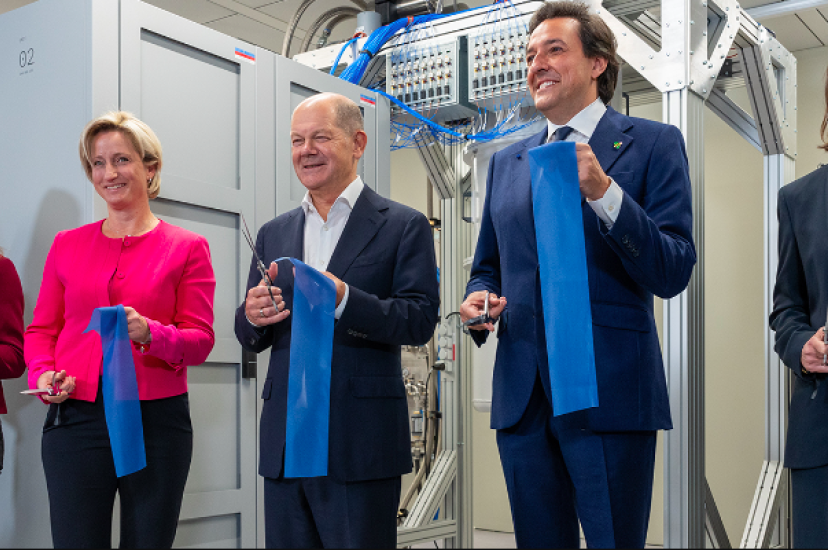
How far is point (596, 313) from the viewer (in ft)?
5.34

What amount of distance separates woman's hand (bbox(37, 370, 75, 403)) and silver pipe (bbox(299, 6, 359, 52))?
8.30 feet

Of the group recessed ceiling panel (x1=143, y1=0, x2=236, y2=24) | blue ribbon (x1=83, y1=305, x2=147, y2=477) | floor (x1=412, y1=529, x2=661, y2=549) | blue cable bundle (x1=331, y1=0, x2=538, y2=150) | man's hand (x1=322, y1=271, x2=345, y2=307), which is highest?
recessed ceiling panel (x1=143, y1=0, x2=236, y2=24)

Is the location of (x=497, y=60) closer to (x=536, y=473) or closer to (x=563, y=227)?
(x=563, y=227)

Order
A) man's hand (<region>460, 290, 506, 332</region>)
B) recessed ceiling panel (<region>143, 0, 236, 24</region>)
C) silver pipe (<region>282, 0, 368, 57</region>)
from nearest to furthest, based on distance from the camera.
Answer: man's hand (<region>460, 290, 506, 332</region>) < silver pipe (<region>282, 0, 368, 57</region>) < recessed ceiling panel (<region>143, 0, 236, 24</region>)

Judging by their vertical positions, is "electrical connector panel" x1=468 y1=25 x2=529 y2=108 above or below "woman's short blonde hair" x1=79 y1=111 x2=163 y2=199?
above

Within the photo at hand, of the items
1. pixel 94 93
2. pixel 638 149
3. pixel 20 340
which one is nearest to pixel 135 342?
pixel 20 340

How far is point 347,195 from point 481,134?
1817 millimetres

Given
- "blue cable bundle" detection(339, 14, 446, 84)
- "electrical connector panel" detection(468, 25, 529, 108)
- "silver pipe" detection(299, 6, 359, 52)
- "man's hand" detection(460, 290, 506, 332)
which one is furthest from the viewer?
"silver pipe" detection(299, 6, 359, 52)

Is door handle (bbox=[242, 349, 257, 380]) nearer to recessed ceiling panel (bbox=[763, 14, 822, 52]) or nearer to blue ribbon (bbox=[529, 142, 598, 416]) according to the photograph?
blue ribbon (bbox=[529, 142, 598, 416])

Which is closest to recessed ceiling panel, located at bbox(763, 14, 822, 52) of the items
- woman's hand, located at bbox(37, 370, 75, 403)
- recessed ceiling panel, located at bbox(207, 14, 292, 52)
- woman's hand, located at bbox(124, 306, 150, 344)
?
recessed ceiling panel, located at bbox(207, 14, 292, 52)

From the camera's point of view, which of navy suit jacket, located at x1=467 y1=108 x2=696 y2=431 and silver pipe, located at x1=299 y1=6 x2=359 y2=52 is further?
silver pipe, located at x1=299 y1=6 x2=359 y2=52

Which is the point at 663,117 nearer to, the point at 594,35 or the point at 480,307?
the point at 594,35

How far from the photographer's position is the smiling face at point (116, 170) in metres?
2.14

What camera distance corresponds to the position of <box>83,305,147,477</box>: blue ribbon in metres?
1.88
